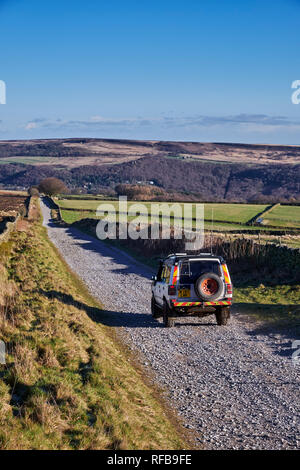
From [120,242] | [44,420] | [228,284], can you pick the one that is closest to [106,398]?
[44,420]

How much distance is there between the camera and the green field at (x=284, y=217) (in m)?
54.9

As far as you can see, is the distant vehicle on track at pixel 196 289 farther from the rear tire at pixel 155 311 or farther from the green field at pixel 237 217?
the green field at pixel 237 217

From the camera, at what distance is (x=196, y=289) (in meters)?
15.0

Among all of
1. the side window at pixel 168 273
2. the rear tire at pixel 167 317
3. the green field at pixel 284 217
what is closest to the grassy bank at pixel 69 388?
the rear tire at pixel 167 317

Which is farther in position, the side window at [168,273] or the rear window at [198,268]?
the side window at [168,273]

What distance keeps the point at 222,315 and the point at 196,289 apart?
129 centimetres

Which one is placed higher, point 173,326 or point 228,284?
point 228,284

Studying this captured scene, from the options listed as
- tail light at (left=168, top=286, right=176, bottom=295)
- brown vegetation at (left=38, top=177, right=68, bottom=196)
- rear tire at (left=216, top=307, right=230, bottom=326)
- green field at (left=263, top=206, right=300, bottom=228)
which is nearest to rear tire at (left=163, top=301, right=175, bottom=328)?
tail light at (left=168, top=286, right=176, bottom=295)

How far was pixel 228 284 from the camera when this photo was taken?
50.4 feet

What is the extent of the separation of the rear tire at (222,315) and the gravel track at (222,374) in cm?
24

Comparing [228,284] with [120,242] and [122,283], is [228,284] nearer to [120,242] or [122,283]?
[122,283]

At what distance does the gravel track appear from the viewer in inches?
330
